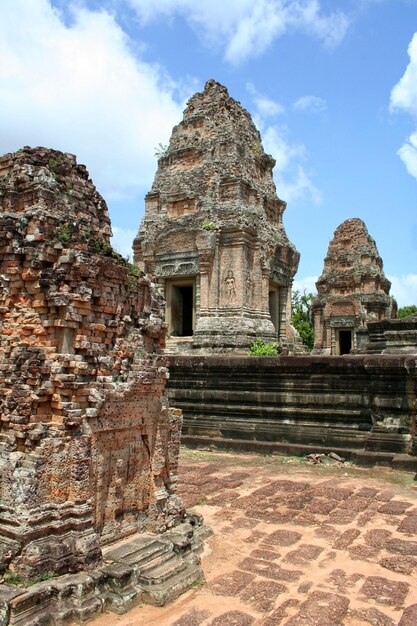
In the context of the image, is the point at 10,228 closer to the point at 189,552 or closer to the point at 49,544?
the point at 49,544

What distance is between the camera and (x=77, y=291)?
464 centimetres

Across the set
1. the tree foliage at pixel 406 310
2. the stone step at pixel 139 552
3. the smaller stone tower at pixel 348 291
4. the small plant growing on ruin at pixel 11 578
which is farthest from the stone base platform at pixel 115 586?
the tree foliage at pixel 406 310

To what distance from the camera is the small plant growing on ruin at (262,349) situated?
12414mm

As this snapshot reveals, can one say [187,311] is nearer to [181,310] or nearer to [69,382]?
[181,310]

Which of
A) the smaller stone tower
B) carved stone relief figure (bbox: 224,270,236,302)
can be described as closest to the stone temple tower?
carved stone relief figure (bbox: 224,270,236,302)

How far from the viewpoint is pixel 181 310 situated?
15.1 metres

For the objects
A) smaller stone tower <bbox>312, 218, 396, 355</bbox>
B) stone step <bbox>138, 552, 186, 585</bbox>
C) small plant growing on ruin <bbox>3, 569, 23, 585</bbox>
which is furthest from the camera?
smaller stone tower <bbox>312, 218, 396, 355</bbox>

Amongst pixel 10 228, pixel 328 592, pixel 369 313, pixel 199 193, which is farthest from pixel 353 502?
pixel 369 313

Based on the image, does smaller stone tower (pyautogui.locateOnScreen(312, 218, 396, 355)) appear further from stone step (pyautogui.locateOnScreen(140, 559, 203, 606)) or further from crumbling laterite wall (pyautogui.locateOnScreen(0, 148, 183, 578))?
stone step (pyautogui.locateOnScreen(140, 559, 203, 606))

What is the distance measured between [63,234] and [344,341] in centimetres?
2542

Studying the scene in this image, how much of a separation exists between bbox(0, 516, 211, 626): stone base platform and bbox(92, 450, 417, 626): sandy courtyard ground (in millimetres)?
113

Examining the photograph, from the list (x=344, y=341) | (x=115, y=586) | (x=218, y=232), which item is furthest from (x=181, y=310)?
(x=344, y=341)

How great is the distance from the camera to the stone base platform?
3721mm

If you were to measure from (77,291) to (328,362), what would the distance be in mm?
6509
